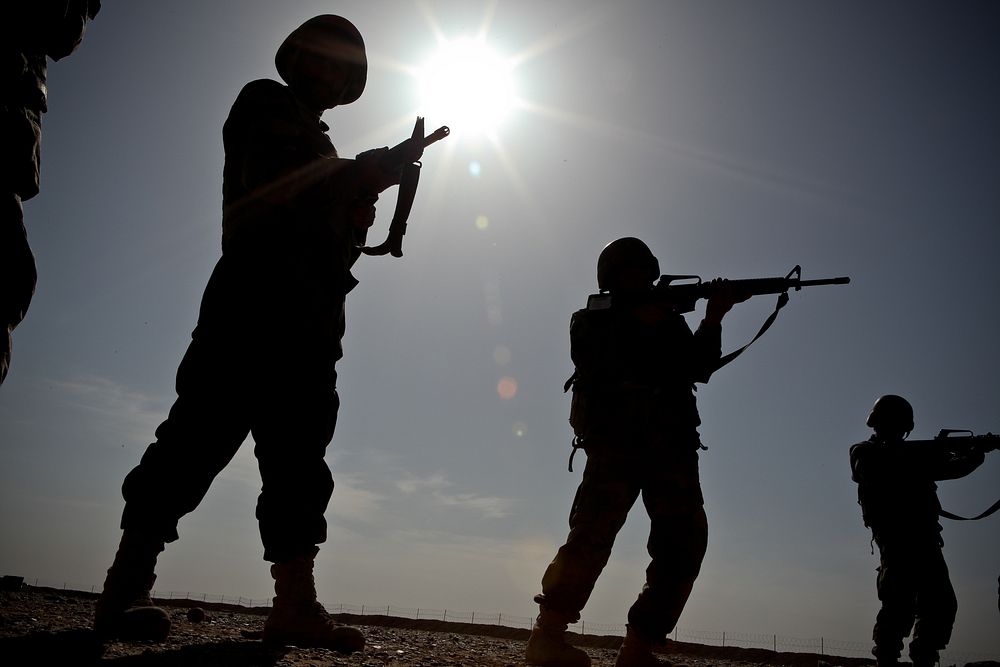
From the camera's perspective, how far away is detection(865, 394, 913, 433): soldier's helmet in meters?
6.83

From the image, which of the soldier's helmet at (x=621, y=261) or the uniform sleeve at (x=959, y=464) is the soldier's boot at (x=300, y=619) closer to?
the soldier's helmet at (x=621, y=261)

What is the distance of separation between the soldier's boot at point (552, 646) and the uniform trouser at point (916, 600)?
3.86 meters

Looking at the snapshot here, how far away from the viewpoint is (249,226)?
3104 mm

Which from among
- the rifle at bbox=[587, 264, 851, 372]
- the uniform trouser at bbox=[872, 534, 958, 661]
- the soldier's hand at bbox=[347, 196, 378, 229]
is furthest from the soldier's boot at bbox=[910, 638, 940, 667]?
the soldier's hand at bbox=[347, 196, 378, 229]

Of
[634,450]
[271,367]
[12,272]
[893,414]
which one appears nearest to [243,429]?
[271,367]

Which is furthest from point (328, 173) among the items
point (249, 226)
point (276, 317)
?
point (276, 317)

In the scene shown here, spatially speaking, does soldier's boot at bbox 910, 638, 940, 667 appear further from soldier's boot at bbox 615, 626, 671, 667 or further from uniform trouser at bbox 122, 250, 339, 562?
uniform trouser at bbox 122, 250, 339, 562

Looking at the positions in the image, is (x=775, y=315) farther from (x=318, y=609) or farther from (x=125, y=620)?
(x=125, y=620)

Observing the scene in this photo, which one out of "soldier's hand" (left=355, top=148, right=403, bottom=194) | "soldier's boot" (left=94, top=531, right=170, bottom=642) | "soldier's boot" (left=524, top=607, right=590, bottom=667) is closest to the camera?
"soldier's boot" (left=94, top=531, right=170, bottom=642)

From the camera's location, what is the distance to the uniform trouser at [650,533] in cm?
361

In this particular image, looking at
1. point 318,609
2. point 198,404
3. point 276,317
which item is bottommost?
point 318,609

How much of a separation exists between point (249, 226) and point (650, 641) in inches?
115

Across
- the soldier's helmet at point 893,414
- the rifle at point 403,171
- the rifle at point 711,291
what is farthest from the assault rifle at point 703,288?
the soldier's helmet at point 893,414

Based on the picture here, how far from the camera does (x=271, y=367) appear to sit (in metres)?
2.97
